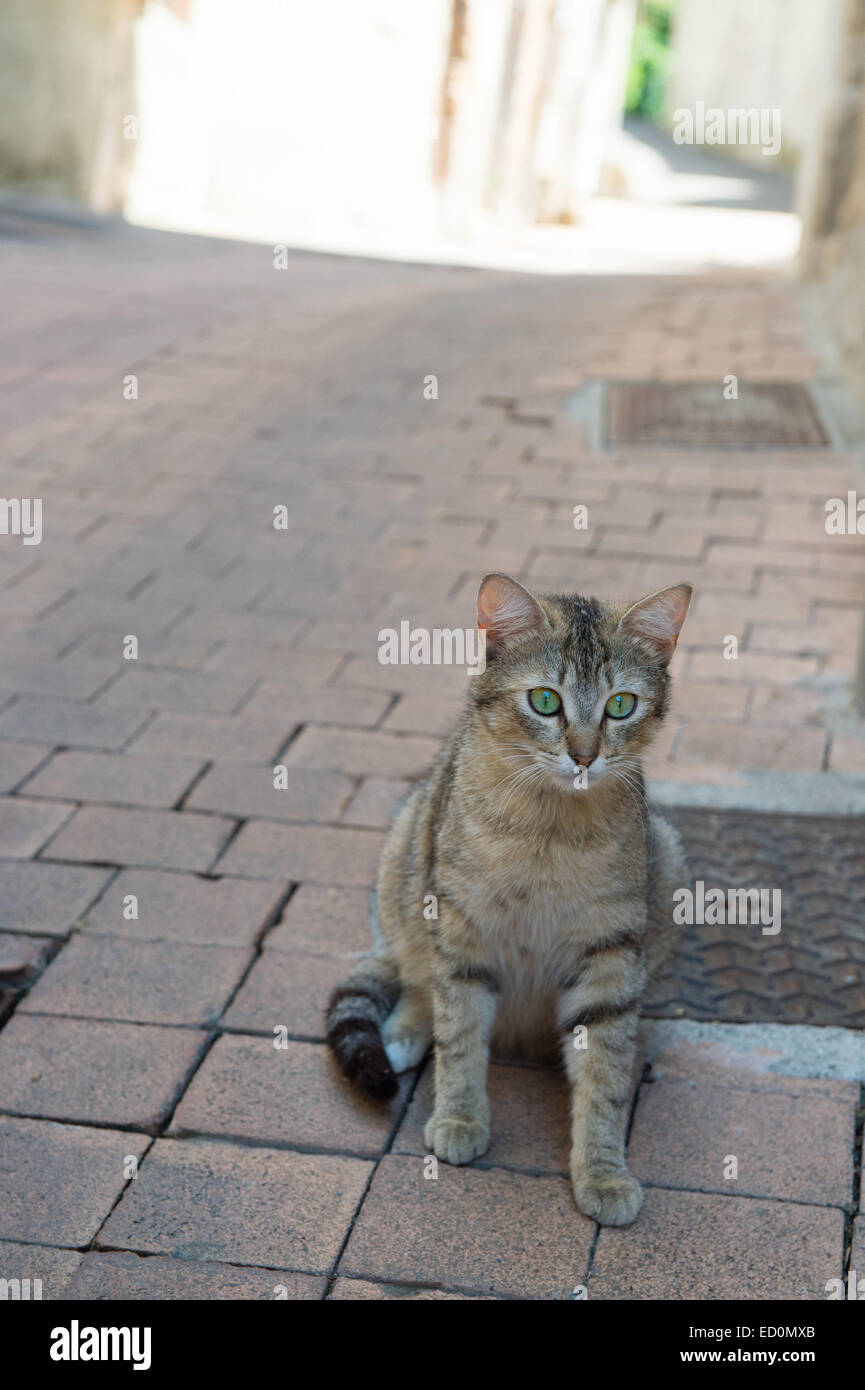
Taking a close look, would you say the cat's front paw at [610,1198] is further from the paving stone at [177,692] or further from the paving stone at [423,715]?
the paving stone at [177,692]

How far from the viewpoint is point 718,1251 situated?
7.68ft

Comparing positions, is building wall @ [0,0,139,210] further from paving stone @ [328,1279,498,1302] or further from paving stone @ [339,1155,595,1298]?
paving stone @ [328,1279,498,1302]

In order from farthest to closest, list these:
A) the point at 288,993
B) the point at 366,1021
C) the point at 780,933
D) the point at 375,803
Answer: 1. the point at 375,803
2. the point at 780,933
3. the point at 288,993
4. the point at 366,1021

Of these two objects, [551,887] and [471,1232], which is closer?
[471,1232]

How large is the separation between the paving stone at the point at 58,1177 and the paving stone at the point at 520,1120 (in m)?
0.52

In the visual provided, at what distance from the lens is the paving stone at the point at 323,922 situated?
3.18 metres

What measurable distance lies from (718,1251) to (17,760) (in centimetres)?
250

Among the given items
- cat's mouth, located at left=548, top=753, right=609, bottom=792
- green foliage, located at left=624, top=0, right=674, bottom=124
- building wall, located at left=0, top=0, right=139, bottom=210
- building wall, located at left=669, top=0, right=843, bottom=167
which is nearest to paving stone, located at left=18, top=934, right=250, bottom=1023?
cat's mouth, located at left=548, top=753, right=609, bottom=792

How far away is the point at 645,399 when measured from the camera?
7398mm

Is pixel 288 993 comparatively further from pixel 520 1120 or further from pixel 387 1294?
pixel 387 1294

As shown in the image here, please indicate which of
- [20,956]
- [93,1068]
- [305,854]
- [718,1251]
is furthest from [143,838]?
[718,1251]

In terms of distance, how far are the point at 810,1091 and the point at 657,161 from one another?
29.6 m
